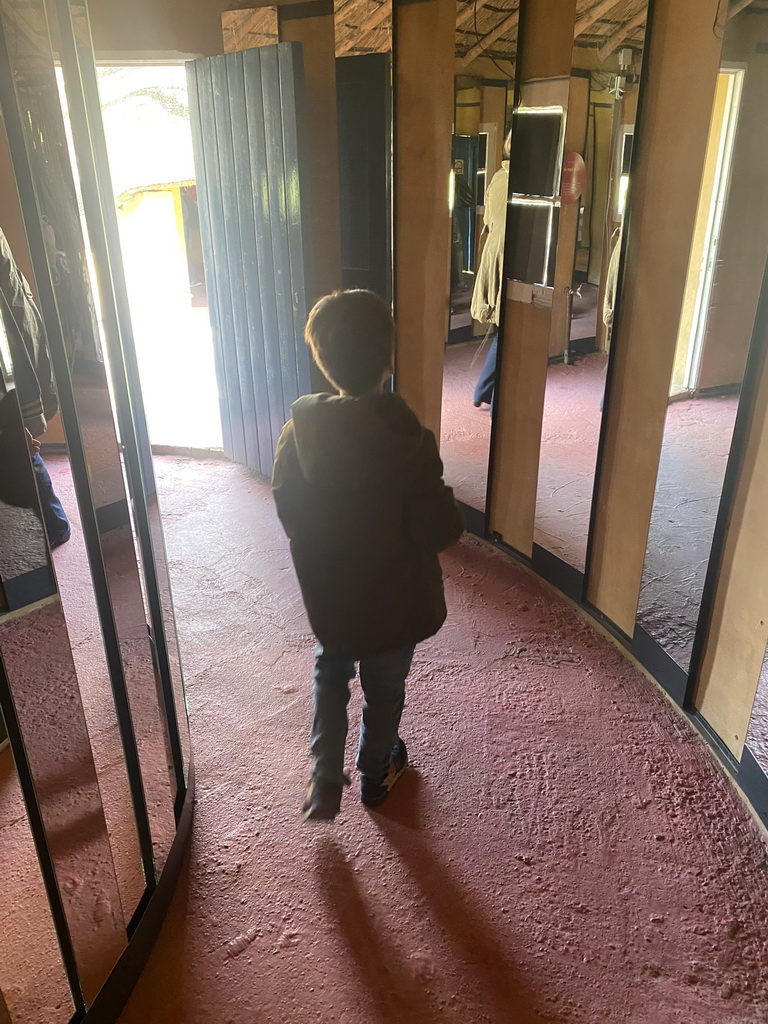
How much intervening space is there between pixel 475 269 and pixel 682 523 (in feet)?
4.15

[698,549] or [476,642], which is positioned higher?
[698,549]

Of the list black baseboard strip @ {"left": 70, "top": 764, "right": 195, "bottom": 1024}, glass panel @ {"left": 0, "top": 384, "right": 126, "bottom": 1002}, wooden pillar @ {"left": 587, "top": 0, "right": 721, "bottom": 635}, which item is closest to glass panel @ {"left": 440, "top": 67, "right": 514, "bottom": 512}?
wooden pillar @ {"left": 587, "top": 0, "right": 721, "bottom": 635}

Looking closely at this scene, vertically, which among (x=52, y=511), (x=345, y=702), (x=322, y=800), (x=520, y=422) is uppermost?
(x=520, y=422)

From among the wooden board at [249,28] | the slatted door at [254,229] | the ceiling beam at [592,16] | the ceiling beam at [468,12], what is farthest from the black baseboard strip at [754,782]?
the wooden board at [249,28]

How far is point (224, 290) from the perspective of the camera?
375 centimetres

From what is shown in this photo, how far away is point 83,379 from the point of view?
116cm

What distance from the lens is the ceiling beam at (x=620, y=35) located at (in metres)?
1.96

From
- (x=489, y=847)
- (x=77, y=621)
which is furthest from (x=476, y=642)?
(x=77, y=621)

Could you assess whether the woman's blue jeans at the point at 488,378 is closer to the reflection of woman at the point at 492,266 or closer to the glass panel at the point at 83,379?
the reflection of woman at the point at 492,266

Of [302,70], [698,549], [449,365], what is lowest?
[698,549]

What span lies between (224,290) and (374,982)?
10.5 feet

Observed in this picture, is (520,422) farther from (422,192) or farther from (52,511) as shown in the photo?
(52,511)

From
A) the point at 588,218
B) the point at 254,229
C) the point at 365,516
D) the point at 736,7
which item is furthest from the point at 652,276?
the point at 254,229

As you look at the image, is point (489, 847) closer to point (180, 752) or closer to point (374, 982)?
point (374, 982)
